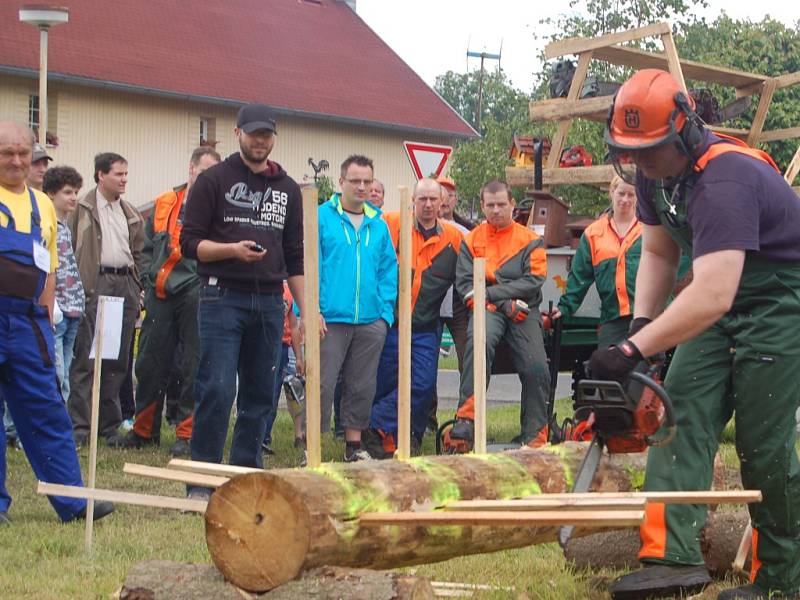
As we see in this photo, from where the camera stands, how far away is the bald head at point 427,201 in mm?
9398

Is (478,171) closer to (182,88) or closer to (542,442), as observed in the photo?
(182,88)

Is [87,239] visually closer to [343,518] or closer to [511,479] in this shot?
[511,479]

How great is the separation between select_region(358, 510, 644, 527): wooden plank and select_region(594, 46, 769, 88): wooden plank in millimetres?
7458

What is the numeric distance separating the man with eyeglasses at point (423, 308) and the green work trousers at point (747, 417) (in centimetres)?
459

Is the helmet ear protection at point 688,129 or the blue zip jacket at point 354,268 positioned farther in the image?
the blue zip jacket at point 354,268

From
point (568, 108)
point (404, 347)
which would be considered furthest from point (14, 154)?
point (568, 108)

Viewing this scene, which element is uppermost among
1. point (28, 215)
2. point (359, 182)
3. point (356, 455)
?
point (359, 182)

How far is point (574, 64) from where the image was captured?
38.3ft

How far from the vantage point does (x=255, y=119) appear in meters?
6.89

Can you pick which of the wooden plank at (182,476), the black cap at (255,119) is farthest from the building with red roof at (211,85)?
the wooden plank at (182,476)

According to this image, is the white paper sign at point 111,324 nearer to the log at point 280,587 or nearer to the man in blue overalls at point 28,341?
the man in blue overalls at point 28,341

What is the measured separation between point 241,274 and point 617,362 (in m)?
3.02

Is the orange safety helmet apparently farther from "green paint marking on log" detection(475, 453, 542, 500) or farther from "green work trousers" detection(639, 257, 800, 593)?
"green paint marking on log" detection(475, 453, 542, 500)

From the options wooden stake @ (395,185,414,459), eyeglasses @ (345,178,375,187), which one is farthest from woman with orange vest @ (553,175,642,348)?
wooden stake @ (395,185,414,459)
